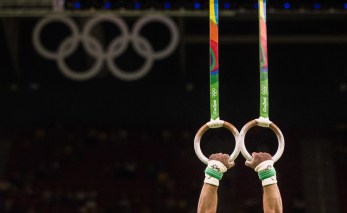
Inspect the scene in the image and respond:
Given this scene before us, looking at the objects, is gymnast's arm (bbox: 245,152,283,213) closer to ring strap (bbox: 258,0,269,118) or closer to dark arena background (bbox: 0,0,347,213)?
ring strap (bbox: 258,0,269,118)

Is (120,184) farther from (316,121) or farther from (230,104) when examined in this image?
(316,121)

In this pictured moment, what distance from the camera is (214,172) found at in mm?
5387

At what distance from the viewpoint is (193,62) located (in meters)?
19.2

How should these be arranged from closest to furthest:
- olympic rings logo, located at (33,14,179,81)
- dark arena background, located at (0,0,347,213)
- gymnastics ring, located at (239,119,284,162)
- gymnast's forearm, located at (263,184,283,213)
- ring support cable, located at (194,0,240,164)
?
→ gymnast's forearm, located at (263,184,283,213)
gymnastics ring, located at (239,119,284,162)
ring support cable, located at (194,0,240,164)
olympic rings logo, located at (33,14,179,81)
dark arena background, located at (0,0,347,213)

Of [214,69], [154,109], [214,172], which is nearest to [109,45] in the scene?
[154,109]

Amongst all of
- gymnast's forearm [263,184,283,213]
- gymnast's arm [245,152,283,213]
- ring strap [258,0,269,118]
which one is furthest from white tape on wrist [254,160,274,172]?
ring strap [258,0,269,118]

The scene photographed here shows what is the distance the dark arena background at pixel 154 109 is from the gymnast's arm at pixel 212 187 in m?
10.5

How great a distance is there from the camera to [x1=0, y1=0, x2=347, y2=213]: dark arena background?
56.3ft

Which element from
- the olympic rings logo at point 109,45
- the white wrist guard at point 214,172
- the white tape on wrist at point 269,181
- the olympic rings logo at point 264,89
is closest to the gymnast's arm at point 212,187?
the white wrist guard at point 214,172

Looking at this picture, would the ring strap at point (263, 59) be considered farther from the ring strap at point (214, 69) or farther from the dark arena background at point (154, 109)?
the dark arena background at point (154, 109)

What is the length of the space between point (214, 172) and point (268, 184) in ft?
1.44

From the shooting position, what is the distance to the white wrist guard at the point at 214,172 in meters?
5.37

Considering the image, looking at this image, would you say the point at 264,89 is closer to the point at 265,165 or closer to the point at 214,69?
the point at 214,69

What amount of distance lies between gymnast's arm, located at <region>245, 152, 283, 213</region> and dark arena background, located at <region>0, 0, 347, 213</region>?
10.5 metres
